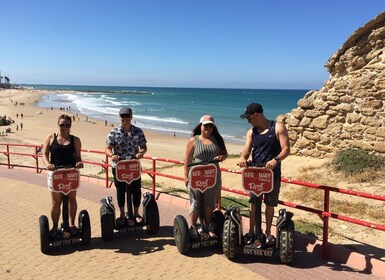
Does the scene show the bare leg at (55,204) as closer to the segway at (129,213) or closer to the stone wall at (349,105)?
the segway at (129,213)

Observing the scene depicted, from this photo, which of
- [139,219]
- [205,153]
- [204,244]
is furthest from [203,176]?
[139,219]

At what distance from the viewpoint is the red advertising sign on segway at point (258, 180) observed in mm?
4344

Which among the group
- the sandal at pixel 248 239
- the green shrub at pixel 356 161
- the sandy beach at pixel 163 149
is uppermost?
the green shrub at pixel 356 161

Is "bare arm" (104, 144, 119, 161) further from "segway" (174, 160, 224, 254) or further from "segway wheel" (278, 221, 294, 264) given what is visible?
"segway wheel" (278, 221, 294, 264)

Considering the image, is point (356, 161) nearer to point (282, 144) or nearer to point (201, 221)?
point (282, 144)

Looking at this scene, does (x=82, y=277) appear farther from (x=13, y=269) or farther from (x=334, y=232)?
(x=334, y=232)

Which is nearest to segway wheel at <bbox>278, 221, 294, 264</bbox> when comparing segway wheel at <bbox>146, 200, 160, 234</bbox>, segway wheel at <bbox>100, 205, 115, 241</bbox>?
segway wheel at <bbox>146, 200, 160, 234</bbox>

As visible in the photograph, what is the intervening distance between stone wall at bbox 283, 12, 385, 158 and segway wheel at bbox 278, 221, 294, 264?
5.90m

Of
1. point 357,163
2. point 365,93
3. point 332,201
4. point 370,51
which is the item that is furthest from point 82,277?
point 370,51

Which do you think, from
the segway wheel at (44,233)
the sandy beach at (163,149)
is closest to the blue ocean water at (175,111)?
the sandy beach at (163,149)

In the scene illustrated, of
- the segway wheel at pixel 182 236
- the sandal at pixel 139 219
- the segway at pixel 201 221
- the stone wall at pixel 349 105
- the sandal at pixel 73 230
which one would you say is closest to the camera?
the segway at pixel 201 221

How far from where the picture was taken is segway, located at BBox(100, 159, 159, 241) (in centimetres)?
508

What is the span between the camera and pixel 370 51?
9.83 metres

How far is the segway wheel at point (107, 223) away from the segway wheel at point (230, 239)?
1.67 metres
